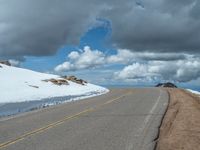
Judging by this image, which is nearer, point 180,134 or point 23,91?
point 180,134

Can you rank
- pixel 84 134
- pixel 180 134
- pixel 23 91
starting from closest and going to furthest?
pixel 180 134 → pixel 84 134 → pixel 23 91

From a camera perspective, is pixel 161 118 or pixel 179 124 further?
pixel 161 118

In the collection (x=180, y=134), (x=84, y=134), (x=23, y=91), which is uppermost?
(x=23, y=91)

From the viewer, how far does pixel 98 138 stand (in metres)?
12.2

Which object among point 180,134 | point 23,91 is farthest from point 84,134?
point 23,91

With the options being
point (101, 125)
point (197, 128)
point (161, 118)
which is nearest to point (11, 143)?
point (101, 125)

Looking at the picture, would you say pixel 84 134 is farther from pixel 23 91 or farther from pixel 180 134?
pixel 23 91

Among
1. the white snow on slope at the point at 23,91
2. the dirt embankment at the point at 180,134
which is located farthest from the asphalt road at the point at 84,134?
the white snow on slope at the point at 23,91

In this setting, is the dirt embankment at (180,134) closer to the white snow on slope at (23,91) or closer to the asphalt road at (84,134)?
the asphalt road at (84,134)

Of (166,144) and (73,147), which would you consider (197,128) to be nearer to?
(166,144)

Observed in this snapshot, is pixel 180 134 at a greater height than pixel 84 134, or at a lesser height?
lesser

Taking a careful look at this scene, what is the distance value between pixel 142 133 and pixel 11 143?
426 cm

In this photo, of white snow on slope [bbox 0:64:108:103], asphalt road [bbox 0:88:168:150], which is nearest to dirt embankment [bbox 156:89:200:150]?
asphalt road [bbox 0:88:168:150]

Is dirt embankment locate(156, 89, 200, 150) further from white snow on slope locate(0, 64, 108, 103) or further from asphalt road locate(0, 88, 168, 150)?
white snow on slope locate(0, 64, 108, 103)
